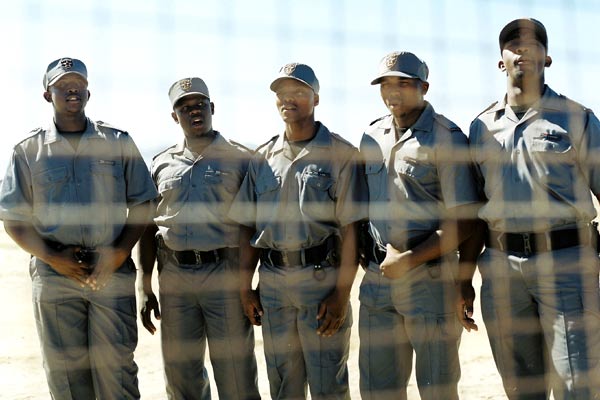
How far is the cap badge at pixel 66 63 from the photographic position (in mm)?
2416

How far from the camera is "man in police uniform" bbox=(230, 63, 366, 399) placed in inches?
91.8

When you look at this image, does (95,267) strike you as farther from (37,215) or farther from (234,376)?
(234,376)

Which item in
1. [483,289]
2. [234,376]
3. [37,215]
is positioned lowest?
[234,376]

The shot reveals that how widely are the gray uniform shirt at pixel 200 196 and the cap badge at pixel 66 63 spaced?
45cm

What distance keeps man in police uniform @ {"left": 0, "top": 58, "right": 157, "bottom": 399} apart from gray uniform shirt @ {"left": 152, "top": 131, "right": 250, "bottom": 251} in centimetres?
13

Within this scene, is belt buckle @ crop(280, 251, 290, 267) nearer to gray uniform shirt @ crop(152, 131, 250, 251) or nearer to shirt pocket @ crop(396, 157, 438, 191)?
gray uniform shirt @ crop(152, 131, 250, 251)

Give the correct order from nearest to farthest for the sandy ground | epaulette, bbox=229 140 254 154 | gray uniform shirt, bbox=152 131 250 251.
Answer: gray uniform shirt, bbox=152 131 250 251 < epaulette, bbox=229 140 254 154 < the sandy ground

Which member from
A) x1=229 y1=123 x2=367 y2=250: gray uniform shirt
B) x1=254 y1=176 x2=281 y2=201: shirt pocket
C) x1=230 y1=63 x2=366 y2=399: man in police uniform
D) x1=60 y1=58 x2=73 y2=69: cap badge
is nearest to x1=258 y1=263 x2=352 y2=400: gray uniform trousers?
x1=230 y1=63 x2=366 y2=399: man in police uniform

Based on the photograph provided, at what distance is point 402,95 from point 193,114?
0.72 meters

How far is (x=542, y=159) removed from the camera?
2.13 m

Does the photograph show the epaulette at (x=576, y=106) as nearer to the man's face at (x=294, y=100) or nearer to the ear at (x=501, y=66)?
the ear at (x=501, y=66)

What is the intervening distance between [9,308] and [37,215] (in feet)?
10.7

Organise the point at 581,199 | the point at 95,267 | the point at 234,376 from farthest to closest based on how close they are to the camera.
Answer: the point at 234,376 < the point at 95,267 < the point at 581,199

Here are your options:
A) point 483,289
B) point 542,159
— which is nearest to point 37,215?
point 483,289
